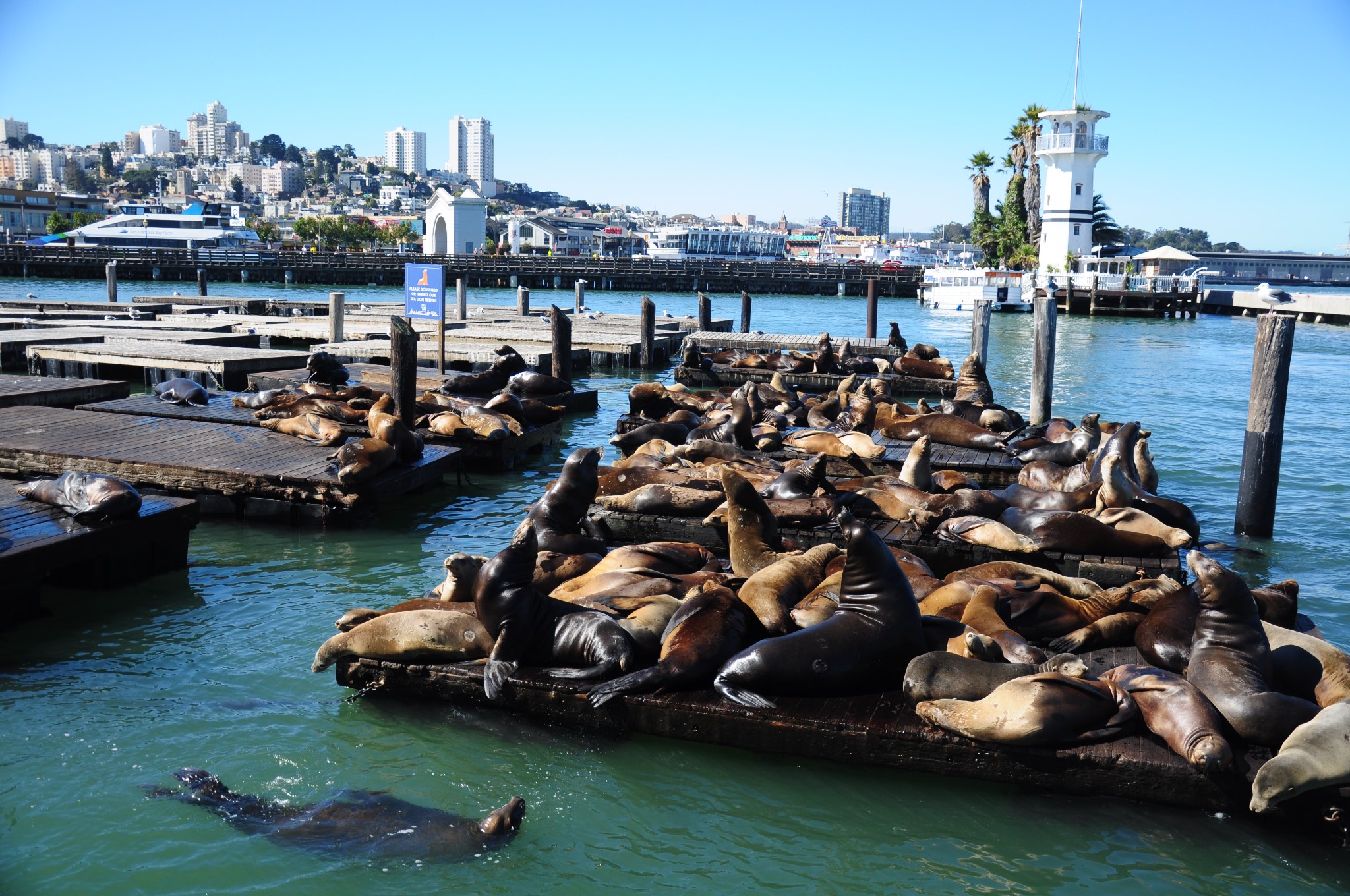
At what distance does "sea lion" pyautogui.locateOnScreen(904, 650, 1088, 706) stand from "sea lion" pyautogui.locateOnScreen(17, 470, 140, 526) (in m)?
5.13

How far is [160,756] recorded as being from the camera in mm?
4586

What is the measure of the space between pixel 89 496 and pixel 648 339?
1540cm

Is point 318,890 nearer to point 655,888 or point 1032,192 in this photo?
point 655,888

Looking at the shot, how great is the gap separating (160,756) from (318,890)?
4.45ft

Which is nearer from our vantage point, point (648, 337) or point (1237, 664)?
point (1237, 664)

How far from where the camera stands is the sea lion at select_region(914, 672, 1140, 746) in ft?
13.9

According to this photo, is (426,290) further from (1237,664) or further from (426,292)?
(1237,664)

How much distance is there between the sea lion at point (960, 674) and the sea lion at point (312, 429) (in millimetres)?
6877

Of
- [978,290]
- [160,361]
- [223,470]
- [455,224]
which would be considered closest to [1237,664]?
[223,470]

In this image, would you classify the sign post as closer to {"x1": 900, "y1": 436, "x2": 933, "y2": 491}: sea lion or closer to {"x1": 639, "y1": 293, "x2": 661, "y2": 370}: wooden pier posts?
{"x1": 900, "y1": 436, "x2": 933, "y2": 491}: sea lion

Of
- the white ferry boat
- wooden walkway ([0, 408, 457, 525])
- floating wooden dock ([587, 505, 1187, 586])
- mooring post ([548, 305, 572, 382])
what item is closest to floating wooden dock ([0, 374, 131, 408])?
wooden walkway ([0, 408, 457, 525])

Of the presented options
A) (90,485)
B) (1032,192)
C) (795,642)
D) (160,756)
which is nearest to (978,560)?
(795,642)

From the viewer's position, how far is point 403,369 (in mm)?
10219

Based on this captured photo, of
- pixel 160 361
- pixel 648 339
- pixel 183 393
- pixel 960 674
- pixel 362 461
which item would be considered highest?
pixel 648 339
